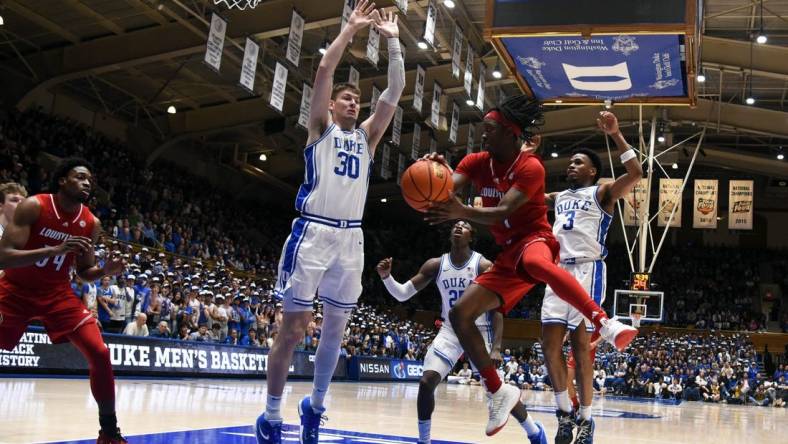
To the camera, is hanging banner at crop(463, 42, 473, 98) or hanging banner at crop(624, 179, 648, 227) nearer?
hanging banner at crop(463, 42, 473, 98)

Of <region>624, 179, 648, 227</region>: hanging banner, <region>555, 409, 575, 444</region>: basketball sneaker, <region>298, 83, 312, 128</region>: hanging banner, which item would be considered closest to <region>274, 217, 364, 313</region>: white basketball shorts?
<region>555, 409, 575, 444</region>: basketball sneaker

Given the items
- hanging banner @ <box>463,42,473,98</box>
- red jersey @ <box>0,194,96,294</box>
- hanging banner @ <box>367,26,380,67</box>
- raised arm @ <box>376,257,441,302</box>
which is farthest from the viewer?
hanging banner @ <box>463,42,473,98</box>

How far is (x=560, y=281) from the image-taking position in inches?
225

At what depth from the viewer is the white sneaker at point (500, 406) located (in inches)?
224

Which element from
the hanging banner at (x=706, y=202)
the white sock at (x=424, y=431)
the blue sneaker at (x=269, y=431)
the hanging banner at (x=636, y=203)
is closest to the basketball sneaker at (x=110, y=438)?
the blue sneaker at (x=269, y=431)

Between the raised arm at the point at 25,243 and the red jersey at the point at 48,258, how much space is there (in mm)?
49

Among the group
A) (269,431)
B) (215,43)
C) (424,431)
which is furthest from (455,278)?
(215,43)

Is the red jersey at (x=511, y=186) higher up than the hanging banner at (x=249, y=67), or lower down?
lower down

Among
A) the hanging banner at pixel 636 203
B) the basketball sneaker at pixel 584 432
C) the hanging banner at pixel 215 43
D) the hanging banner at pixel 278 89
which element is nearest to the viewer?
the basketball sneaker at pixel 584 432

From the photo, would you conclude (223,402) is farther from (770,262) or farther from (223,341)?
(770,262)

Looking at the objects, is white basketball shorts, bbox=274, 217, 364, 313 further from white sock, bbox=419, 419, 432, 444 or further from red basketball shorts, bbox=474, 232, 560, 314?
white sock, bbox=419, 419, 432, 444

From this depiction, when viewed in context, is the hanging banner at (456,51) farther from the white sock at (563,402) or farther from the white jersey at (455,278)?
the white sock at (563,402)

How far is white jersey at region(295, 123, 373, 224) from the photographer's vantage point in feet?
18.1

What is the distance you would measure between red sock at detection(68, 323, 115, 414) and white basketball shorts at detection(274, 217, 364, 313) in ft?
4.03
